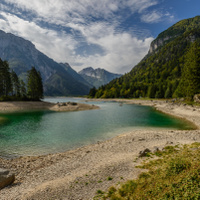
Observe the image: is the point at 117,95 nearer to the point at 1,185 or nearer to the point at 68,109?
the point at 68,109

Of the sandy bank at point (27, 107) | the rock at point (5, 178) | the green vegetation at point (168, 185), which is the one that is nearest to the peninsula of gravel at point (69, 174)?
the rock at point (5, 178)

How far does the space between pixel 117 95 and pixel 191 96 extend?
124038mm

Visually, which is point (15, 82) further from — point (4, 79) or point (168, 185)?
point (168, 185)

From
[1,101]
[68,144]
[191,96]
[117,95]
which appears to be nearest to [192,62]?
[191,96]

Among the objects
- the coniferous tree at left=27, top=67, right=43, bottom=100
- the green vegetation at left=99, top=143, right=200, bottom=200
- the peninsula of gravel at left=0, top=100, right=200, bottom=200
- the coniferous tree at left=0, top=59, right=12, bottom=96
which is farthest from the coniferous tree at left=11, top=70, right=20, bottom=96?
the green vegetation at left=99, top=143, right=200, bottom=200

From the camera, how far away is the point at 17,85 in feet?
301

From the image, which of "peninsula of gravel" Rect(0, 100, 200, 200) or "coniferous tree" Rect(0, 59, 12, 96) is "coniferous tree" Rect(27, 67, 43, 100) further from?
"peninsula of gravel" Rect(0, 100, 200, 200)

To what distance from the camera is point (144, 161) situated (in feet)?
47.8

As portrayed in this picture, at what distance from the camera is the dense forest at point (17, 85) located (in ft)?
269

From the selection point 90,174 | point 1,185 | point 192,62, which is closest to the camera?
point 1,185

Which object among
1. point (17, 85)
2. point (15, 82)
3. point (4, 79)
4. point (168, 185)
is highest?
point (4, 79)

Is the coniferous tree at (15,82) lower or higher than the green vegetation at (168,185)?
higher

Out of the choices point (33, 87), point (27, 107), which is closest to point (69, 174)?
point (27, 107)

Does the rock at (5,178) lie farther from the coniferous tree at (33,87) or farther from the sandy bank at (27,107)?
the coniferous tree at (33,87)
